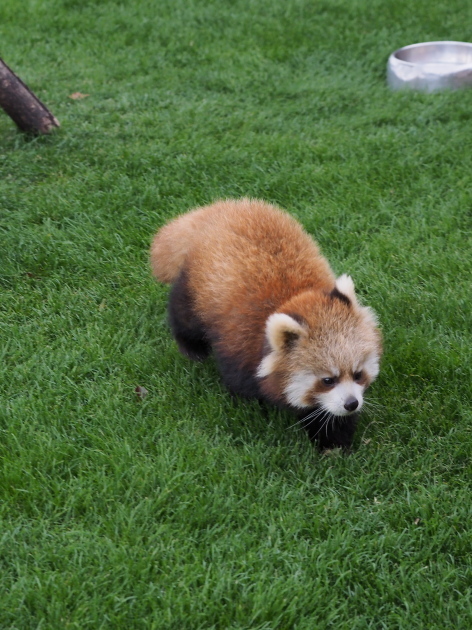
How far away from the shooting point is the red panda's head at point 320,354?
3.08 metres

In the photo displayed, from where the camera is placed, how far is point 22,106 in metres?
5.62

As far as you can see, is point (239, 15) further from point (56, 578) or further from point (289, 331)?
point (56, 578)

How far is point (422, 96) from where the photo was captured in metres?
6.57

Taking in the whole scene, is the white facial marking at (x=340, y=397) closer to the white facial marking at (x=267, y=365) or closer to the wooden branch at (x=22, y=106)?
the white facial marking at (x=267, y=365)

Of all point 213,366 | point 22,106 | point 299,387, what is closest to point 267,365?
point 299,387

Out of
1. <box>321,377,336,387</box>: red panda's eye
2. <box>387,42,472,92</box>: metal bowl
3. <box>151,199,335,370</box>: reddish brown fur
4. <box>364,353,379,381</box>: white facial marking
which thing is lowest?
<box>387,42,472,92</box>: metal bowl

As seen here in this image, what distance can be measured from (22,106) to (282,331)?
3.55 metres

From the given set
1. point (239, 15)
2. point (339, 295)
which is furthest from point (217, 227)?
point (239, 15)

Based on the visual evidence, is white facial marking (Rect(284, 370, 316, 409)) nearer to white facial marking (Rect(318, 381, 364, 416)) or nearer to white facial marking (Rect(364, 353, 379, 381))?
white facial marking (Rect(318, 381, 364, 416))

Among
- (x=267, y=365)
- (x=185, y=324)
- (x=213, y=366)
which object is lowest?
(x=213, y=366)

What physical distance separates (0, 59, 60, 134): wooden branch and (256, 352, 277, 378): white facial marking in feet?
11.3

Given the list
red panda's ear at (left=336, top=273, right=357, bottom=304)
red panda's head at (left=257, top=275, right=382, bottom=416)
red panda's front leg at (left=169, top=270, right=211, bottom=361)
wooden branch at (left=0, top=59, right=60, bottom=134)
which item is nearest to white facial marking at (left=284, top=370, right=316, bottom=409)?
red panda's head at (left=257, top=275, right=382, bottom=416)

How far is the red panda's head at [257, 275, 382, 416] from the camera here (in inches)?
121

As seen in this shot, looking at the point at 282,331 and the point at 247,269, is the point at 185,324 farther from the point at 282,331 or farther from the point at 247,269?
the point at 282,331
